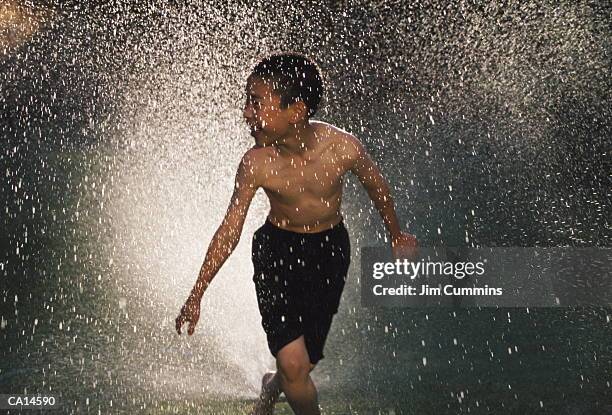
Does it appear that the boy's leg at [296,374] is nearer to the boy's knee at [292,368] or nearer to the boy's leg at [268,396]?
the boy's knee at [292,368]

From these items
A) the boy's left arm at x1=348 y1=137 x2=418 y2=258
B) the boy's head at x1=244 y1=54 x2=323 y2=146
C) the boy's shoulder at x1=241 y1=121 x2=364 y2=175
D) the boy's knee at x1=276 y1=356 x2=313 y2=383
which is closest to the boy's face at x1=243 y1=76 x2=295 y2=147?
the boy's head at x1=244 y1=54 x2=323 y2=146

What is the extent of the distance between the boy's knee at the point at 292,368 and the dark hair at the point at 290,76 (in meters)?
0.92

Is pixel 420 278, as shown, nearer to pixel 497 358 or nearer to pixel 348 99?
pixel 497 358

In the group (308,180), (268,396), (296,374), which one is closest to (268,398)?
(268,396)

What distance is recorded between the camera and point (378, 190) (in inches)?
135

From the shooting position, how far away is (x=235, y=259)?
623 centimetres

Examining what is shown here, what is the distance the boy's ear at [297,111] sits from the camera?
3152 millimetres

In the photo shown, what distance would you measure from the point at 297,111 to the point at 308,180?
0.93 feet

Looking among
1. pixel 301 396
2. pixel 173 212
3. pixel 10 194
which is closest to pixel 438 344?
pixel 173 212

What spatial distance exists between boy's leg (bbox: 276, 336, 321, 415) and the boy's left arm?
60cm

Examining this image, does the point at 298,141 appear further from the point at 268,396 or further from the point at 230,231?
the point at 268,396

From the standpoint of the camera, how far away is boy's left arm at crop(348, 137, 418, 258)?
336cm

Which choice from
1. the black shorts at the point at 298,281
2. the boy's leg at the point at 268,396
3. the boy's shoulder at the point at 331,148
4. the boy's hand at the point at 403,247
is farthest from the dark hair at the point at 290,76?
the boy's leg at the point at 268,396

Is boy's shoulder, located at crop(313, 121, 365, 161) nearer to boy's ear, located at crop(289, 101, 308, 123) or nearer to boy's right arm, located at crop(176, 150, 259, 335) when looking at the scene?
boy's ear, located at crop(289, 101, 308, 123)
